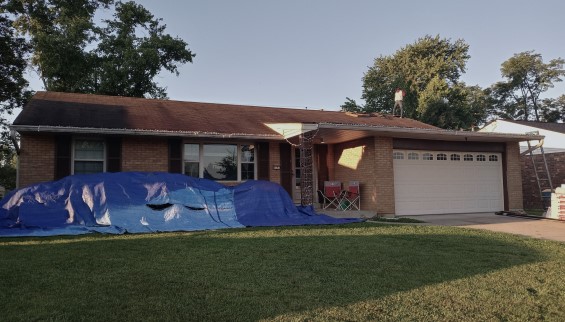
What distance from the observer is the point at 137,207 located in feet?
31.2

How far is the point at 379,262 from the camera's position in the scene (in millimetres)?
5953

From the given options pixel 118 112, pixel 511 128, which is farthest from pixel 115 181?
pixel 511 128

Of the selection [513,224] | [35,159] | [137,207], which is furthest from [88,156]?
[513,224]

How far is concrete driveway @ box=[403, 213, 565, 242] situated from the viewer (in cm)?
960

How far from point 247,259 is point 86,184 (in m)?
5.48

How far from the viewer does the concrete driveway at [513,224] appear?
960cm

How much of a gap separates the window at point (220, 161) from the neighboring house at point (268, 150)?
0.10 feet

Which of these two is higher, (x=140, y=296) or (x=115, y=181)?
(x=115, y=181)

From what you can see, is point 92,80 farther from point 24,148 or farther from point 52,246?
point 52,246

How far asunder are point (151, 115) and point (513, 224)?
11.4 m

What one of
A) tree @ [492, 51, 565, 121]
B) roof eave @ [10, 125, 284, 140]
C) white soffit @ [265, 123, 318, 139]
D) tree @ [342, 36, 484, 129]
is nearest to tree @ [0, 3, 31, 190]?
roof eave @ [10, 125, 284, 140]

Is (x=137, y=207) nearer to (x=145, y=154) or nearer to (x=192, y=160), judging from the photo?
(x=145, y=154)

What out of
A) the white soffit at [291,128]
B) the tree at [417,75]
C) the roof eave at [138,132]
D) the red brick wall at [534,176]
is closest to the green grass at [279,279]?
the roof eave at [138,132]

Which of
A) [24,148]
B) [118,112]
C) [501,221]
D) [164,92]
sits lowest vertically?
[501,221]
